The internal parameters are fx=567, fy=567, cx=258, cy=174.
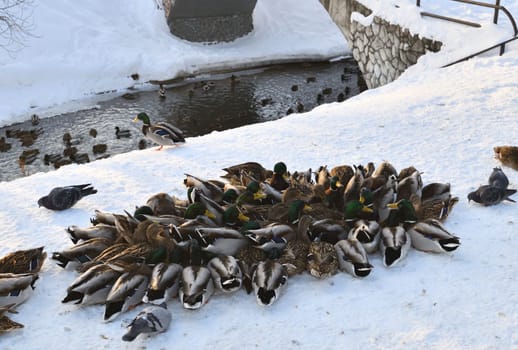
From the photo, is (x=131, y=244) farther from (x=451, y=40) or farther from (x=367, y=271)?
(x=451, y=40)

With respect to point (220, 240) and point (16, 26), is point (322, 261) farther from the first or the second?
point (16, 26)

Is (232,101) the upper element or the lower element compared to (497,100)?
lower

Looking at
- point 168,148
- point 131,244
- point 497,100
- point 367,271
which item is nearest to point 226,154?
point 168,148

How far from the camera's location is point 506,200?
650cm

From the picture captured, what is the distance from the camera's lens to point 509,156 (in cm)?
737

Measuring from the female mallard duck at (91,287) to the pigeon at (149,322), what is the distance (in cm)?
50

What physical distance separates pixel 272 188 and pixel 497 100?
16.6 feet

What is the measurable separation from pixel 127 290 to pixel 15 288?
1027mm

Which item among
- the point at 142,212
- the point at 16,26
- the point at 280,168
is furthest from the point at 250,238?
the point at 16,26

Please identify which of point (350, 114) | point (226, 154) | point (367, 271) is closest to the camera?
point (367, 271)

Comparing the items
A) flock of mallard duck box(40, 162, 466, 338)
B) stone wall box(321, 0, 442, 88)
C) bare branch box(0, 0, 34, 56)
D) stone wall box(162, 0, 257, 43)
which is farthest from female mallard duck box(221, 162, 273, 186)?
stone wall box(162, 0, 257, 43)

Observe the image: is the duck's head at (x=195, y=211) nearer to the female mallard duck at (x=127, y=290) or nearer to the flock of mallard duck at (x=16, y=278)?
the female mallard duck at (x=127, y=290)

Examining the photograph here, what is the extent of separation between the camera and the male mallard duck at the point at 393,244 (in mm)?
5414

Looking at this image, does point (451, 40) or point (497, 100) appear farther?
point (451, 40)
